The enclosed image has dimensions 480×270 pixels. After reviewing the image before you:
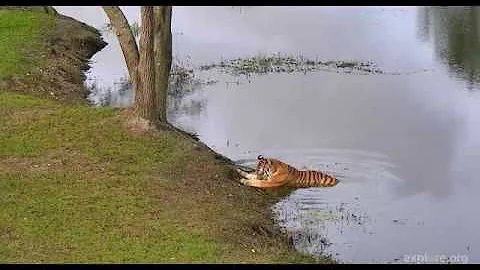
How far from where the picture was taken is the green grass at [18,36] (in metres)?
16.0

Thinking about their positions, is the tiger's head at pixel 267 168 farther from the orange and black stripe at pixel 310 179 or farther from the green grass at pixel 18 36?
the green grass at pixel 18 36

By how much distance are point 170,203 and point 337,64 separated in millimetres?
12356

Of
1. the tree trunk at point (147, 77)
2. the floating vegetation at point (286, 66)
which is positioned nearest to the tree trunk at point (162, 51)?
the tree trunk at point (147, 77)

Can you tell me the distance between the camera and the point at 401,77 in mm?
18703

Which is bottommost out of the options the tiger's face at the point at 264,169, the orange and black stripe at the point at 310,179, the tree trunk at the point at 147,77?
the orange and black stripe at the point at 310,179

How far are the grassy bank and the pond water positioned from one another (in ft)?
3.18

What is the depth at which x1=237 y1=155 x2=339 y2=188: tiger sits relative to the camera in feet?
35.1

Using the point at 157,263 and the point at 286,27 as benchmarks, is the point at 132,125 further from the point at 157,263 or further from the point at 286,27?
the point at 286,27

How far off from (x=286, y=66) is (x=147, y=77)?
929 centimetres

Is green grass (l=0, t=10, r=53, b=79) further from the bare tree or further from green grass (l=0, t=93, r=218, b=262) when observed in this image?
the bare tree

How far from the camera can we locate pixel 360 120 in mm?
14594

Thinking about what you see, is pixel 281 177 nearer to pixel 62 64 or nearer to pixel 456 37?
pixel 62 64

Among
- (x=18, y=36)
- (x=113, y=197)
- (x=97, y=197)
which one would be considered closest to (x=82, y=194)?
(x=97, y=197)

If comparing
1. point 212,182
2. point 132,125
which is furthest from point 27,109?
point 212,182
